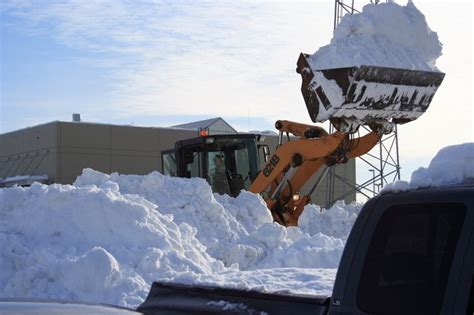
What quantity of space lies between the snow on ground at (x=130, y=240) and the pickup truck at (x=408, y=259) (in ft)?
10.4

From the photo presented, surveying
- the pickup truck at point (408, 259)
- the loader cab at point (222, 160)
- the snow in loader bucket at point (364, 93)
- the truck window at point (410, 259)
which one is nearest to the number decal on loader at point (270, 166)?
the loader cab at point (222, 160)

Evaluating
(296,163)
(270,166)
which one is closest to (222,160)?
(270,166)

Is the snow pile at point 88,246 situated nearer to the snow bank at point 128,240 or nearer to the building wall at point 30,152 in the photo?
the snow bank at point 128,240

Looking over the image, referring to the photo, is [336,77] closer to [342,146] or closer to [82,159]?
[342,146]

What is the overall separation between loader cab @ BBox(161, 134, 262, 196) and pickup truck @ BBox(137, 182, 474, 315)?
12.3 metres

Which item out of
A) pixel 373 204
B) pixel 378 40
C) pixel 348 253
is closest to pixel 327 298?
pixel 348 253

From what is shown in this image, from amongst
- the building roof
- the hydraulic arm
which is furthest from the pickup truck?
the building roof

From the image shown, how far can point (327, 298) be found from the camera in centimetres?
384

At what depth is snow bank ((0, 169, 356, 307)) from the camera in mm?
8797

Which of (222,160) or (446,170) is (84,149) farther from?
(446,170)

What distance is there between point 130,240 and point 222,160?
252 inches

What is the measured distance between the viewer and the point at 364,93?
1285cm

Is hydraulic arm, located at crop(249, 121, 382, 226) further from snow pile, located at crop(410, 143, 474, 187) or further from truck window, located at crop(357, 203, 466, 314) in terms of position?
truck window, located at crop(357, 203, 466, 314)

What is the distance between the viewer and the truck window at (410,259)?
11.0ft
